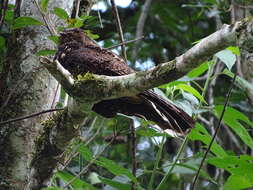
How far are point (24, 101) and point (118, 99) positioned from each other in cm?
55

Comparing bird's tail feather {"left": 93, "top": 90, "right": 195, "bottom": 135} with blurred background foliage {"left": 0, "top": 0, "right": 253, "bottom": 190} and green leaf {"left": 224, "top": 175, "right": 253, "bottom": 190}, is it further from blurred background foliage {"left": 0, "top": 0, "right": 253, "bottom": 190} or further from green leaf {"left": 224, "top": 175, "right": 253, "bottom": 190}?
green leaf {"left": 224, "top": 175, "right": 253, "bottom": 190}

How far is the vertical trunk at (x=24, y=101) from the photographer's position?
2.73 m

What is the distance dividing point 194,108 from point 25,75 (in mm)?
987

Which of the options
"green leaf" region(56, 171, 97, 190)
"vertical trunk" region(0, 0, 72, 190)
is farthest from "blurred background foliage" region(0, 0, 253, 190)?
"vertical trunk" region(0, 0, 72, 190)

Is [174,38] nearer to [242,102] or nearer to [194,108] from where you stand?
[242,102]

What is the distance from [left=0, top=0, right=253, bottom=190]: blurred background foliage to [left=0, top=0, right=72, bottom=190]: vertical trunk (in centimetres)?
10

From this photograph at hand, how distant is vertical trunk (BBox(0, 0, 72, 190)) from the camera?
8.96 feet

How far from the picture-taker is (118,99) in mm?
2732

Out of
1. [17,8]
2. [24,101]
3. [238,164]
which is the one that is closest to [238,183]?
[238,164]

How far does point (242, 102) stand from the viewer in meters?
4.58

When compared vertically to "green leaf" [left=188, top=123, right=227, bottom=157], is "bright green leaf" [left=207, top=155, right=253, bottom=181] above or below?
below

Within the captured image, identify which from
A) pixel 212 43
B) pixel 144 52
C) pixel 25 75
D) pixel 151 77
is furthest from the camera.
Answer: pixel 144 52

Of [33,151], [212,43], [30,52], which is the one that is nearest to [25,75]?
[30,52]

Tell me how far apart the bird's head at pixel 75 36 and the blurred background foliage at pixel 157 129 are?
7 cm
